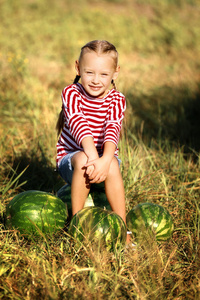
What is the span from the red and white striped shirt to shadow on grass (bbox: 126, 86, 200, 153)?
1.13 m

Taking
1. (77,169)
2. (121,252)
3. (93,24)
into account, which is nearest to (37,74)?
(77,169)

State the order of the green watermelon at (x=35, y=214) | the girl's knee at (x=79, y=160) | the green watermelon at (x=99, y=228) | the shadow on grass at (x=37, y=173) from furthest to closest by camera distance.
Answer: the shadow on grass at (x=37, y=173)
the girl's knee at (x=79, y=160)
the green watermelon at (x=35, y=214)
the green watermelon at (x=99, y=228)

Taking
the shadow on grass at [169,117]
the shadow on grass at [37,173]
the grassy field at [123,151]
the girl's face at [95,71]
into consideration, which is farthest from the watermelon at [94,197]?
the shadow on grass at [169,117]

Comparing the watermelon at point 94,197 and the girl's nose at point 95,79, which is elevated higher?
the girl's nose at point 95,79

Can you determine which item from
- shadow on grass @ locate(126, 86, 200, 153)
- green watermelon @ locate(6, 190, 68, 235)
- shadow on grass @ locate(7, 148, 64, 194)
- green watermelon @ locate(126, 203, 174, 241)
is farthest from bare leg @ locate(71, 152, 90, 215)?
shadow on grass @ locate(126, 86, 200, 153)

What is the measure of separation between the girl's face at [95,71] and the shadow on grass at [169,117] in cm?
127

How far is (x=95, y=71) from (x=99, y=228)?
1.05 m

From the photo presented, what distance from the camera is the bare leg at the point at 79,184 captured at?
2213mm

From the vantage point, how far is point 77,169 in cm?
222

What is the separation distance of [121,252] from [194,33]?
9.46 metres

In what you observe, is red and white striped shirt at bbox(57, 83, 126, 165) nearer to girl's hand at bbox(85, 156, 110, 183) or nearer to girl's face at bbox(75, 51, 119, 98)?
girl's face at bbox(75, 51, 119, 98)

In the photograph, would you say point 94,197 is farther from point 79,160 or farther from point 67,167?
point 79,160

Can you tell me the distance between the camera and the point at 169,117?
14.2 feet

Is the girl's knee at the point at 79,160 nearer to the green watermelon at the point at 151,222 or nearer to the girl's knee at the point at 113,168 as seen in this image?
the girl's knee at the point at 113,168
